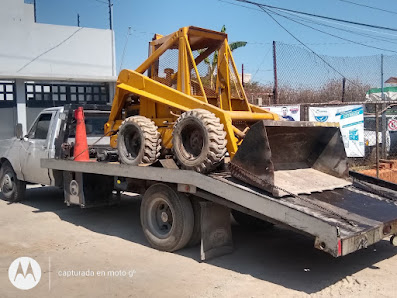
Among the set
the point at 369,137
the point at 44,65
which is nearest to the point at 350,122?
the point at 369,137

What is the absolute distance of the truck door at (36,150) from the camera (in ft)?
26.9

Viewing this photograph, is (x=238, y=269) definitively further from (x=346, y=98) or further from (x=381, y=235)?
(x=346, y=98)

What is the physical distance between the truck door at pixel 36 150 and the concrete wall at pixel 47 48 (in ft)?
22.3

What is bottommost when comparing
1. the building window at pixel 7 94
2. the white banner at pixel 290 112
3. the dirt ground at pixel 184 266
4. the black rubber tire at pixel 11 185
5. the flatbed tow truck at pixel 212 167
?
the dirt ground at pixel 184 266

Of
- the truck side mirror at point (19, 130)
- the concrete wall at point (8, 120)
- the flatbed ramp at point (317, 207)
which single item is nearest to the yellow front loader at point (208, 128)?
the flatbed ramp at point (317, 207)

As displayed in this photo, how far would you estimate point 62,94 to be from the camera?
1603cm

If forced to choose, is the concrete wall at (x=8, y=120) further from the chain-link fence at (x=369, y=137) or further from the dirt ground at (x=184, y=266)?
the chain-link fence at (x=369, y=137)

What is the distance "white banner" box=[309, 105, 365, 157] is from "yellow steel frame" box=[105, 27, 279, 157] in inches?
155

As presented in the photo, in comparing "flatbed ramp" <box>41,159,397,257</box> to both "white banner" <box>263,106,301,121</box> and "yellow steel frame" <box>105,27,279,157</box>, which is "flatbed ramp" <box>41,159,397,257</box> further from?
"white banner" <box>263,106,301,121</box>

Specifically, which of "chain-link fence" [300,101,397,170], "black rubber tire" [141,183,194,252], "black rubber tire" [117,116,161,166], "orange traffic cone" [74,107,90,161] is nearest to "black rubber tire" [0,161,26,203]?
"orange traffic cone" [74,107,90,161]

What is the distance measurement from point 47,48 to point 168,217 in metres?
12.5

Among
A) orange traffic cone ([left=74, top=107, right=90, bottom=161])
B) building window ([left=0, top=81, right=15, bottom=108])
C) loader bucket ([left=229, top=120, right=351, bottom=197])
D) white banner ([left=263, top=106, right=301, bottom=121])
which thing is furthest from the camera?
building window ([left=0, top=81, right=15, bottom=108])

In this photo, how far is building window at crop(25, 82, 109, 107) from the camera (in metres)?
15.4

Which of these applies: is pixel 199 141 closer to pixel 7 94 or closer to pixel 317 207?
pixel 317 207
